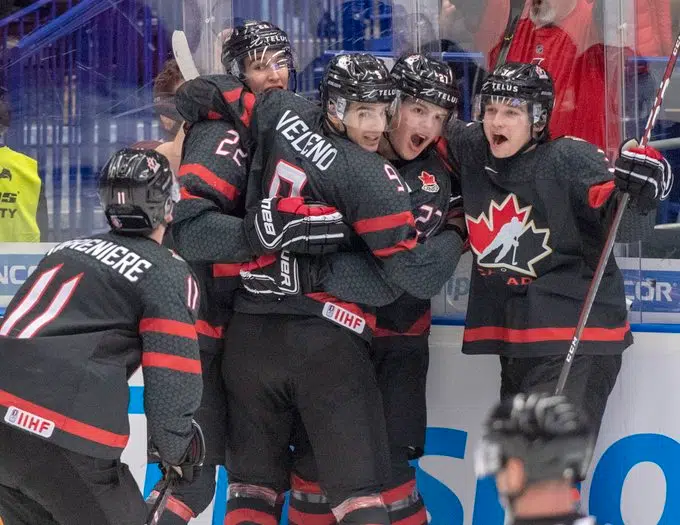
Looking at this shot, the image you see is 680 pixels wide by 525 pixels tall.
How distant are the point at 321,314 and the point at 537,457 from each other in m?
1.34

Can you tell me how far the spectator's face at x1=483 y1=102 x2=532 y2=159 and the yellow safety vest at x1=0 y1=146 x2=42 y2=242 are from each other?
148cm

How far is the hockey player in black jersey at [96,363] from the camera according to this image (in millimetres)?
2607

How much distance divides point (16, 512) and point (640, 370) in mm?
1609

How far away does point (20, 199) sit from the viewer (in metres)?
3.91

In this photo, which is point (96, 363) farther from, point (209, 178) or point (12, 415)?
point (209, 178)

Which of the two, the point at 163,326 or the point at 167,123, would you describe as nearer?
the point at 163,326

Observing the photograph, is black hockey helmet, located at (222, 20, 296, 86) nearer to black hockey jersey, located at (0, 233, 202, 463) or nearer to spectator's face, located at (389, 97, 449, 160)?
spectator's face, located at (389, 97, 449, 160)

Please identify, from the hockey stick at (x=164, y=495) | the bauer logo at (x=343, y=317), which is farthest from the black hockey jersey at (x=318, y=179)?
the hockey stick at (x=164, y=495)

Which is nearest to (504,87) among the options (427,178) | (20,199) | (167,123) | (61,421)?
(427,178)

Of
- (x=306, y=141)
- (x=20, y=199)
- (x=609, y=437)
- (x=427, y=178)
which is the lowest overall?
(x=609, y=437)

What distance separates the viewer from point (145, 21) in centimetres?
388

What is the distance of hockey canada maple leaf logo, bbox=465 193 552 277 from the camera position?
3143mm

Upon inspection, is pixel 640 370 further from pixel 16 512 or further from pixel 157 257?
pixel 16 512

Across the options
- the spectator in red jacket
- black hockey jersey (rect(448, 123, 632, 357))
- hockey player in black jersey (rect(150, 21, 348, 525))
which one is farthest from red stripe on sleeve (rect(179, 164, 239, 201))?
the spectator in red jacket
